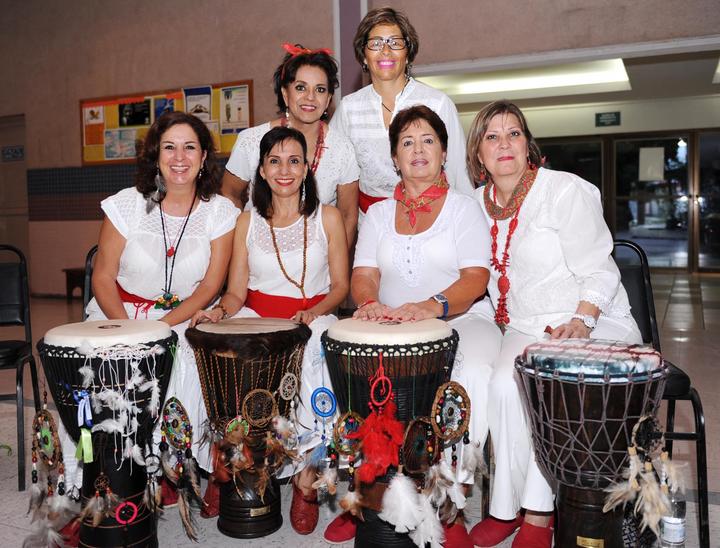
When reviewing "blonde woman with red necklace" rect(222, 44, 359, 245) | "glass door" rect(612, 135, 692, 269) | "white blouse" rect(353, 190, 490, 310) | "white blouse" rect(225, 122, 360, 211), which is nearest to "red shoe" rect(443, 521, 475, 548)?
"white blouse" rect(353, 190, 490, 310)

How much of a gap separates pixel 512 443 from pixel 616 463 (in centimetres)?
41

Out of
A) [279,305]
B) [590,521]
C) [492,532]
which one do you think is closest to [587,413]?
[590,521]

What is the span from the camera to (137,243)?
115 inches

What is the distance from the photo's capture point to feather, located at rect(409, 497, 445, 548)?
7.07 ft

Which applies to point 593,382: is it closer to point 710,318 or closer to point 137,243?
point 137,243

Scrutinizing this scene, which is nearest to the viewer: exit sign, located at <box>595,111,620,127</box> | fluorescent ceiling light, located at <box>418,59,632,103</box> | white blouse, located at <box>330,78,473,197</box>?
white blouse, located at <box>330,78,473,197</box>

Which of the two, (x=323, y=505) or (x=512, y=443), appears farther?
(x=323, y=505)

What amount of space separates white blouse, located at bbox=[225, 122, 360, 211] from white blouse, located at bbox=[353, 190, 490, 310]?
0.59 metres

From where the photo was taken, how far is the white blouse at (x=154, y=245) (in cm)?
292

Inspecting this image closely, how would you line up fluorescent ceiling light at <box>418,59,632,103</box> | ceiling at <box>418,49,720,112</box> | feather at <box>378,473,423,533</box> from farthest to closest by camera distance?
fluorescent ceiling light at <box>418,59,632,103</box> < ceiling at <box>418,49,720,112</box> < feather at <box>378,473,423,533</box>

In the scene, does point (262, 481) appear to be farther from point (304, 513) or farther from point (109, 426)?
point (109, 426)

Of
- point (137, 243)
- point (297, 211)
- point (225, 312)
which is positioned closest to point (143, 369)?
point (225, 312)

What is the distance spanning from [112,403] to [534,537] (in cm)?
141

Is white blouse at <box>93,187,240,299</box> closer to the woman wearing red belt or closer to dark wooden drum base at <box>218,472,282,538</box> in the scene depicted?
the woman wearing red belt
